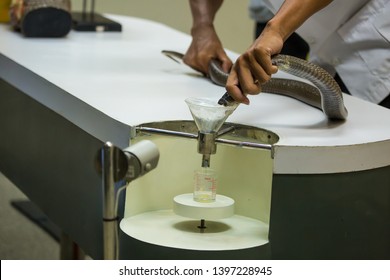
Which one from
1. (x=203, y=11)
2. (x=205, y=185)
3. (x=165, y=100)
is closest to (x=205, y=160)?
(x=205, y=185)

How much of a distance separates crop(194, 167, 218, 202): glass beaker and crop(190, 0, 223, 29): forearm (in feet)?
2.13

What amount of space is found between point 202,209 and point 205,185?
40 millimetres

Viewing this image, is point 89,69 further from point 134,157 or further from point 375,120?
point 134,157

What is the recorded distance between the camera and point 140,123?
45.8 inches

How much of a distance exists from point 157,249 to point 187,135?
0.53 feet

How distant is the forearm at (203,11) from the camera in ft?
5.66


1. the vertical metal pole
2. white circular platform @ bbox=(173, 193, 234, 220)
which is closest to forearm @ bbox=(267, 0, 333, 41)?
white circular platform @ bbox=(173, 193, 234, 220)

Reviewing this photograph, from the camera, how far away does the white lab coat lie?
149 centimetres

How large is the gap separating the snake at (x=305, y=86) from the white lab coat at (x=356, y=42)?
6.3 inches

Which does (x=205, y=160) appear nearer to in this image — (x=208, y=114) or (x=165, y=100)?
(x=208, y=114)

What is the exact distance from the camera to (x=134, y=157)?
836 mm

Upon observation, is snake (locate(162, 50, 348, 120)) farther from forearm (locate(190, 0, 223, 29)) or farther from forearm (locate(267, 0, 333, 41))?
forearm (locate(190, 0, 223, 29))

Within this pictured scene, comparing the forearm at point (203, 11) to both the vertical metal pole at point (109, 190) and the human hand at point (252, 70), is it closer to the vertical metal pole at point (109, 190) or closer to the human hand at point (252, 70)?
the human hand at point (252, 70)
